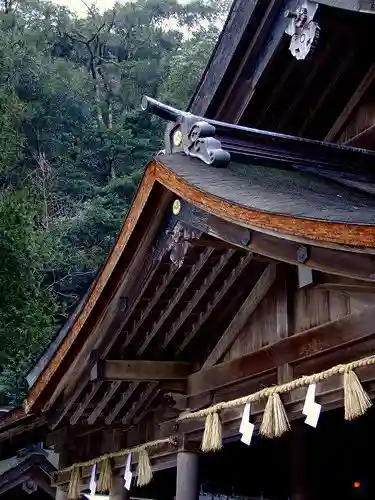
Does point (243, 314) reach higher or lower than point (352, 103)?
lower

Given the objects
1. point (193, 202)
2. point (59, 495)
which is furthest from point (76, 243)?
point (193, 202)

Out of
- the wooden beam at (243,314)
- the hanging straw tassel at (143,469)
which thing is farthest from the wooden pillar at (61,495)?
the wooden beam at (243,314)

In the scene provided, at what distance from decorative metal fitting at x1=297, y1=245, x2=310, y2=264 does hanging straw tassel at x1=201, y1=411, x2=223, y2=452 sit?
6.50 feet

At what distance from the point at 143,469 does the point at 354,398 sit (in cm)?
310

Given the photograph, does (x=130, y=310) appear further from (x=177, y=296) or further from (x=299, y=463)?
(x=299, y=463)

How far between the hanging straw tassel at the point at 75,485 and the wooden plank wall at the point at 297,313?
3131mm

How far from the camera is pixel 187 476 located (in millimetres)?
5652

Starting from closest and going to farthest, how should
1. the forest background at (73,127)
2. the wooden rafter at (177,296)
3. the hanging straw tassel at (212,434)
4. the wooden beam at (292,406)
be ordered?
1. the wooden beam at (292,406)
2. the wooden rafter at (177,296)
3. the hanging straw tassel at (212,434)
4. the forest background at (73,127)

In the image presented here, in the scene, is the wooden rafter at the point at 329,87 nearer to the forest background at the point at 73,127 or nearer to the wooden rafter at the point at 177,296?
the wooden rafter at the point at 177,296

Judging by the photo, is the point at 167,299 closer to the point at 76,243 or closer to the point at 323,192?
the point at 323,192

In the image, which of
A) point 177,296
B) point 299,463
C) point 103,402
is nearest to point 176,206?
point 177,296

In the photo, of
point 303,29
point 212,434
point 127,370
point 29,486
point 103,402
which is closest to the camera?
point 303,29

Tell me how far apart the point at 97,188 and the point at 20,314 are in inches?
751

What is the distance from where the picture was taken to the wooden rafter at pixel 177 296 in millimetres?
5057
